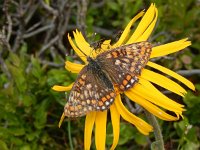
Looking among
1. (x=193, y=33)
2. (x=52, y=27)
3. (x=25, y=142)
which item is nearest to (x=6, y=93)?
(x=25, y=142)

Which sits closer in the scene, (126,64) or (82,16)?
(126,64)

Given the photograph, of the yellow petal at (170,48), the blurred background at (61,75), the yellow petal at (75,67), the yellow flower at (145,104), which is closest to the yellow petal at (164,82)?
the yellow flower at (145,104)

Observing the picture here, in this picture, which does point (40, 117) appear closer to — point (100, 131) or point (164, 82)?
point (100, 131)

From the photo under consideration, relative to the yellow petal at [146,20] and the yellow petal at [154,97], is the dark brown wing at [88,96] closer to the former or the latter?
the yellow petal at [154,97]

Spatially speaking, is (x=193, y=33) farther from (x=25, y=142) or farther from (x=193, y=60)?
(x=25, y=142)

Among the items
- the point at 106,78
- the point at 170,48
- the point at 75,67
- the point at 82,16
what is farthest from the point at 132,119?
the point at 82,16

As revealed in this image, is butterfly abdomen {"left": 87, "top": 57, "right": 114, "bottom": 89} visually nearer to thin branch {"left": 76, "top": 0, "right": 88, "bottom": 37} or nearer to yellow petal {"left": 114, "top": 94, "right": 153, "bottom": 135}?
yellow petal {"left": 114, "top": 94, "right": 153, "bottom": 135}
